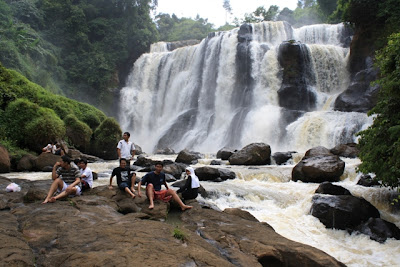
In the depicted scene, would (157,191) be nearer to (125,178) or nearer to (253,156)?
(125,178)

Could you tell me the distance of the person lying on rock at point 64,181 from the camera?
19.7 ft

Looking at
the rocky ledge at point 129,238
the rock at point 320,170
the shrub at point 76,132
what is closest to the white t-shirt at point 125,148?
the rocky ledge at point 129,238

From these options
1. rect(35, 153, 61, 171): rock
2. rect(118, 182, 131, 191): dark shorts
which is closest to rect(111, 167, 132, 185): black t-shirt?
rect(118, 182, 131, 191): dark shorts

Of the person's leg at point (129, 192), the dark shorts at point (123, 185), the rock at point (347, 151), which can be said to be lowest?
the person's leg at point (129, 192)

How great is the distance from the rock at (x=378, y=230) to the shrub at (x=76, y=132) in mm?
16380

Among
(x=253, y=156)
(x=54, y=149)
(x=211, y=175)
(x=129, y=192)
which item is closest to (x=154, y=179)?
(x=129, y=192)

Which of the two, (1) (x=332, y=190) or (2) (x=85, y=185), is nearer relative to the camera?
(2) (x=85, y=185)

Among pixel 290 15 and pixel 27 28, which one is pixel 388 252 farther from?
pixel 290 15

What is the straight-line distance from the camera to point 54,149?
47.4ft

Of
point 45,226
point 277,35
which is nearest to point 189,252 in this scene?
point 45,226

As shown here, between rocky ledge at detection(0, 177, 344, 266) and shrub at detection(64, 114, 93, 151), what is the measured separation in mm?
12889

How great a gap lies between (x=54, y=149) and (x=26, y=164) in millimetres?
1736

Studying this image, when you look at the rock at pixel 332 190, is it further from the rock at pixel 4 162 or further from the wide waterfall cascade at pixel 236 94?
the rock at pixel 4 162

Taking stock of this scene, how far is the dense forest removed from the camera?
697cm
